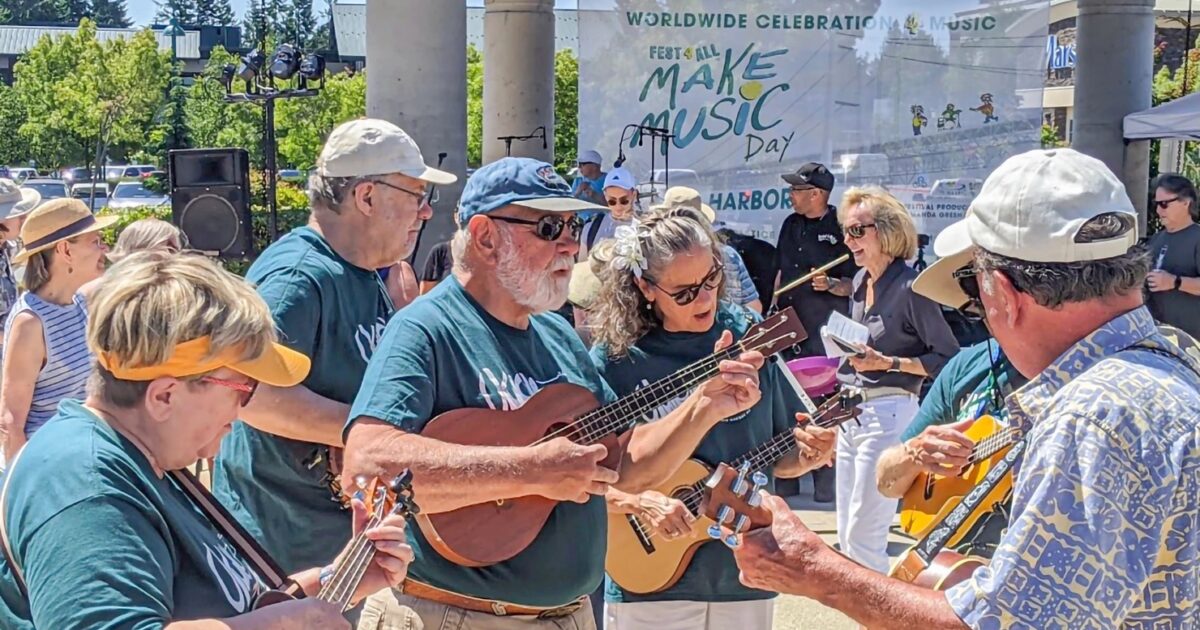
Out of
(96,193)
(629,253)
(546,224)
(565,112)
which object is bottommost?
(96,193)

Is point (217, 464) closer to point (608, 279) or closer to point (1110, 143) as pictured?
point (608, 279)

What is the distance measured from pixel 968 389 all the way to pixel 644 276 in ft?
3.40

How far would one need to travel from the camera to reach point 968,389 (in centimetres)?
374

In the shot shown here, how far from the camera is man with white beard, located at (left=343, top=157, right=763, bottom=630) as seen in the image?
2771 millimetres

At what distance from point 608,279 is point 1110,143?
1273 centimetres

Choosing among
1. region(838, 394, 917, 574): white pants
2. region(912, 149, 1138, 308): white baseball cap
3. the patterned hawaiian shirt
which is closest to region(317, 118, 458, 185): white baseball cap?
region(912, 149, 1138, 308): white baseball cap

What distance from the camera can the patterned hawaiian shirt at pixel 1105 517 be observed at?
1897 mm

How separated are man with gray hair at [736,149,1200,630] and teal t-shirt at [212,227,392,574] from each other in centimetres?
161

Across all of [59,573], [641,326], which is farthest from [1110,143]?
[59,573]

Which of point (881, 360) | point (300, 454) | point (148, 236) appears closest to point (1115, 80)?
point (881, 360)

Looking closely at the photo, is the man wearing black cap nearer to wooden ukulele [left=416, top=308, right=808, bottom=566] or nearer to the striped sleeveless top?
the striped sleeveless top

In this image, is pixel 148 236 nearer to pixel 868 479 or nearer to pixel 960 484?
pixel 868 479

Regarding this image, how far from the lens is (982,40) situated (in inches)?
466

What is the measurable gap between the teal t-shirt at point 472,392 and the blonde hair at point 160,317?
687mm
